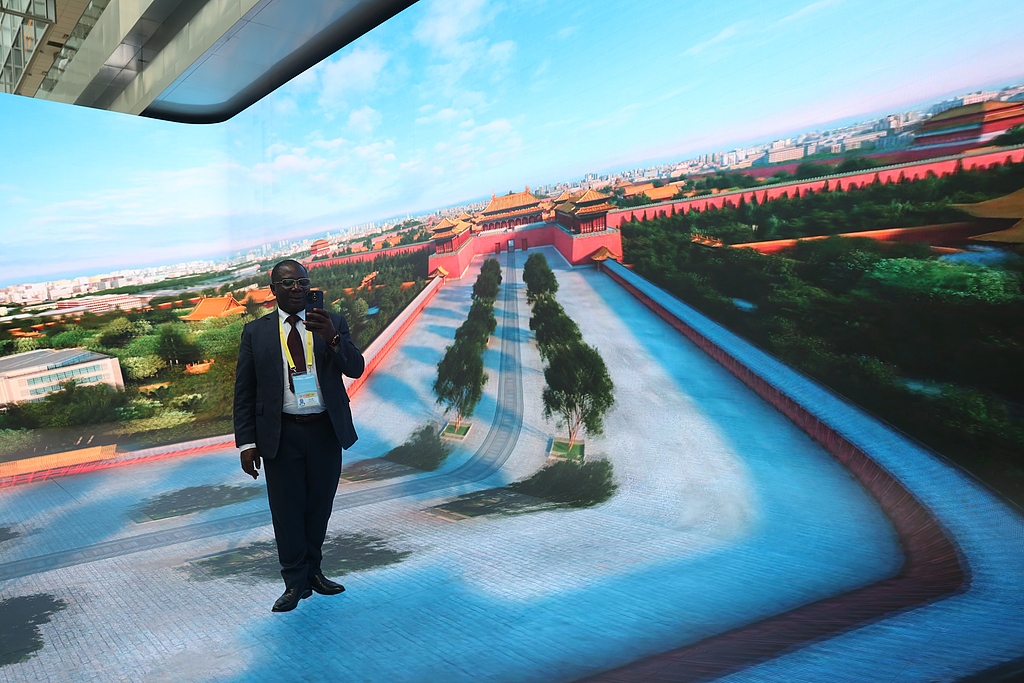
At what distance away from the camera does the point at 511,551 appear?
10.3 feet

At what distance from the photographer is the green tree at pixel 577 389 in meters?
4.39

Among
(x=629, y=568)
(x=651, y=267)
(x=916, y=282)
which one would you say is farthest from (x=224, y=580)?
(x=916, y=282)

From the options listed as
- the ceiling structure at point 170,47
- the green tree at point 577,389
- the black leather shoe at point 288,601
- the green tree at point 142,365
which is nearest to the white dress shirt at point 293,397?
the black leather shoe at point 288,601

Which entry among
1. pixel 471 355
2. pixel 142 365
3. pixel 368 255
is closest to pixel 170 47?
pixel 368 255

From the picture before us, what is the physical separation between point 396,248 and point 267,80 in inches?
103

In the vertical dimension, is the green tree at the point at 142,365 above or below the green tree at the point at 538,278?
below

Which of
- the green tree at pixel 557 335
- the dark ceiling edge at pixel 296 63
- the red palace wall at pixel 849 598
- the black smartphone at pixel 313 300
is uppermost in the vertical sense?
the dark ceiling edge at pixel 296 63

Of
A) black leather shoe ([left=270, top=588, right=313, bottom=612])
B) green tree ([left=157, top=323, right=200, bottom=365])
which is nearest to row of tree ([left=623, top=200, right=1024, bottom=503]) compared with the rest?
black leather shoe ([left=270, top=588, right=313, bottom=612])

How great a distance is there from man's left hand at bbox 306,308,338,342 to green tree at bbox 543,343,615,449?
2.42 meters

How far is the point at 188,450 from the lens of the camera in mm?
6371

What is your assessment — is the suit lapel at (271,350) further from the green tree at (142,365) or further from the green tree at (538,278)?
the green tree at (142,365)

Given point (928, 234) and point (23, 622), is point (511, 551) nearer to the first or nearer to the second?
point (23, 622)

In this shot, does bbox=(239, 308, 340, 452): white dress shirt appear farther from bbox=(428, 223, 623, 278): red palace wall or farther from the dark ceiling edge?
the dark ceiling edge

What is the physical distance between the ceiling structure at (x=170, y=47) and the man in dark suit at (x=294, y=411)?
3972mm
